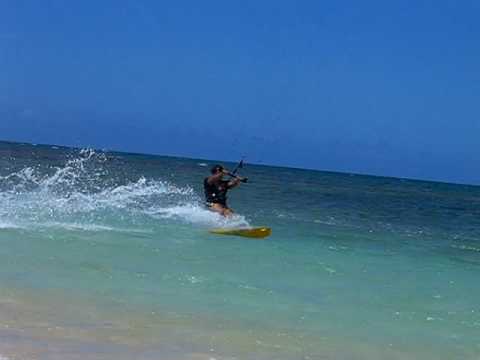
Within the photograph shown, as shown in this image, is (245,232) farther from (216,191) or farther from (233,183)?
(216,191)

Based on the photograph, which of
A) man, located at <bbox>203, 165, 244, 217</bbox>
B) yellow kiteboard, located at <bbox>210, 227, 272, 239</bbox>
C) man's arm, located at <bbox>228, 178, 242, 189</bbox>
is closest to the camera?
yellow kiteboard, located at <bbox>210, 227, 272, 239</bbox>

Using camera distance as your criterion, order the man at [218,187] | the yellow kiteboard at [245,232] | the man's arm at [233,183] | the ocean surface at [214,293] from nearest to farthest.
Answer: the ocean surface at [214,293], the yellow kiteboard at [245,232], the man's arm at [233,183], the man at [218,187]

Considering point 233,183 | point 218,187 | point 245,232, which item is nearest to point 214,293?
point 245,232

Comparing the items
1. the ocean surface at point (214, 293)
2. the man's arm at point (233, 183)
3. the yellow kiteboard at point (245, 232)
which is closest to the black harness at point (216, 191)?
the man's arm at point (233, 183)

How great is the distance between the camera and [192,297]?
9156 mm

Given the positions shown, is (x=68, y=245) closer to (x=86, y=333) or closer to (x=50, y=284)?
(x=50, y=284)

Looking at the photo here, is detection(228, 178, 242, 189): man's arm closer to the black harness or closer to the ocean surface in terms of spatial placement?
the black harness

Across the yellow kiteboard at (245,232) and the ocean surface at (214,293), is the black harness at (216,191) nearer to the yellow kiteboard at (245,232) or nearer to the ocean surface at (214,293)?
the ocean surface at (214,293)

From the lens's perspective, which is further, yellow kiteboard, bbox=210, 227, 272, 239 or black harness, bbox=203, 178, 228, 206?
black harness, bbox=203, 178, 228, 206

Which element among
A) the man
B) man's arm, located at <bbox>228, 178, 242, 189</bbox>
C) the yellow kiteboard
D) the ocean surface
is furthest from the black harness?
the yellow kiteboard

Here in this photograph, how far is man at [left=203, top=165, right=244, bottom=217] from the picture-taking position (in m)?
18.2

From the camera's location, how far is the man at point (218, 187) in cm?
1823

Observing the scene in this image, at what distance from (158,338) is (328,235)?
42.6 ft

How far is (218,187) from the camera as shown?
59.9ft
